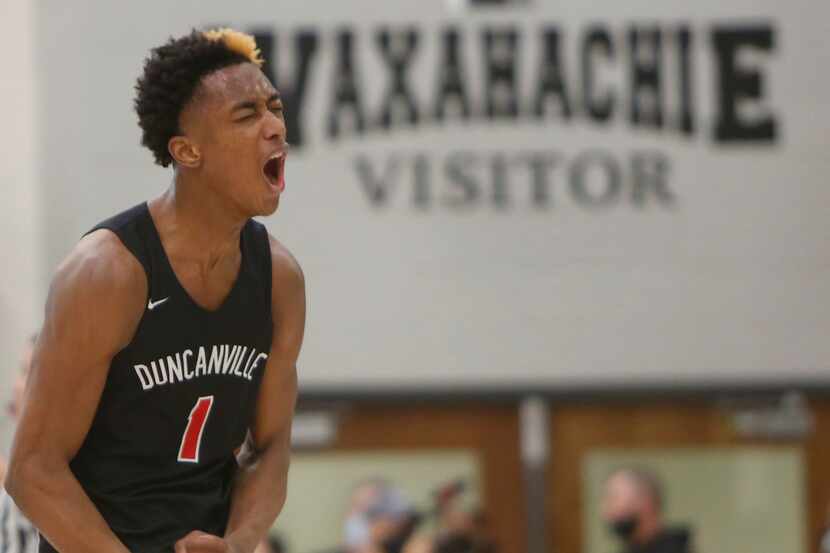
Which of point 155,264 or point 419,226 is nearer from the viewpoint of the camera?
point 155,264

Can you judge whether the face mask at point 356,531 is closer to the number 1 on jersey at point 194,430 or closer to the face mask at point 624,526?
the face mask at point 624,526

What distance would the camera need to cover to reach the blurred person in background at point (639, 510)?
8.56 metres

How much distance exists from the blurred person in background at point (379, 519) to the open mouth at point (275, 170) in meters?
5.55

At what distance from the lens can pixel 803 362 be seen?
849 cm

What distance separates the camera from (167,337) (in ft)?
10.1

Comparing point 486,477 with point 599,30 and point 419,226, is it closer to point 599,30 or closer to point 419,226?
point 419,226

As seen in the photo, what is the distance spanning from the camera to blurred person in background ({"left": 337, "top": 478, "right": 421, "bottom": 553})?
334 inches

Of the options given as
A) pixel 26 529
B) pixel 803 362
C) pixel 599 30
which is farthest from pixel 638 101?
pixel 26 529

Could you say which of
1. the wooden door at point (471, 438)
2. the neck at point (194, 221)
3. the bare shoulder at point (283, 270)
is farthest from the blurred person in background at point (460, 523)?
the neck at point (194, 221)

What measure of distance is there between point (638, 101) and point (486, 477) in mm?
2040

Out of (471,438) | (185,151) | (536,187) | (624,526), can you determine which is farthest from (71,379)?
(624,526)

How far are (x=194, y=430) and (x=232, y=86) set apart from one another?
642mm

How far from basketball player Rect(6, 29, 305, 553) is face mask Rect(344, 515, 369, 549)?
526cm

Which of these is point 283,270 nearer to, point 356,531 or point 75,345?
point 75,345
